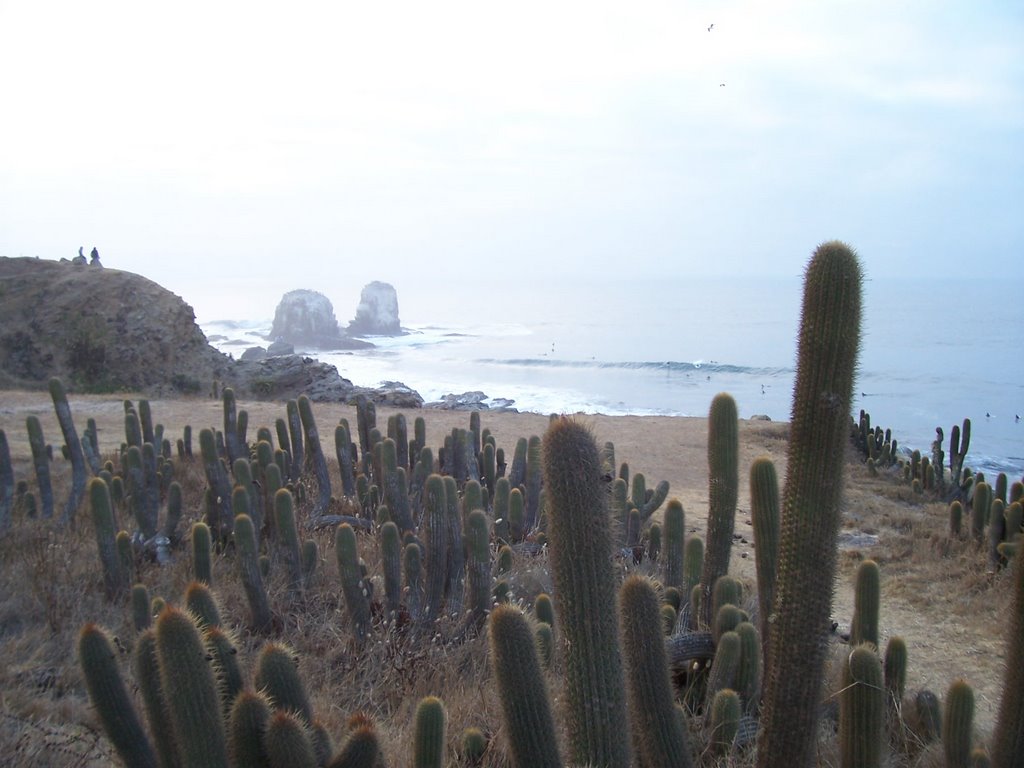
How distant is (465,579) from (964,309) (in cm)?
7387

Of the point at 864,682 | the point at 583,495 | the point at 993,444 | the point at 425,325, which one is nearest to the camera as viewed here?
the point at 583,495

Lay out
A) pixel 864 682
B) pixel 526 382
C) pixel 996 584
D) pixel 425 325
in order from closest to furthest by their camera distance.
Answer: pixel 864 682, pixel 996 584, pixel 526 382, pixel 425 325

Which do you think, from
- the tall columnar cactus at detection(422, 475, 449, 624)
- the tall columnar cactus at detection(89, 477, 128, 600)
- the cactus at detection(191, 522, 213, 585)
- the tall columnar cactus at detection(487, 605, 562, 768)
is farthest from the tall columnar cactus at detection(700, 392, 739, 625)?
the tall columnar cactus at detection(89, 477, 128, 600)

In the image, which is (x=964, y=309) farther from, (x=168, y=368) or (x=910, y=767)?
(x=910, y=767)

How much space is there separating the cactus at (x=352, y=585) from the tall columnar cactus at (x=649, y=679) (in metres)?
2.48

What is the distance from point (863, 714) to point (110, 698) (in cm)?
263

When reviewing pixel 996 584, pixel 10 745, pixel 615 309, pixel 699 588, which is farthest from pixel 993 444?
pixel 615 309

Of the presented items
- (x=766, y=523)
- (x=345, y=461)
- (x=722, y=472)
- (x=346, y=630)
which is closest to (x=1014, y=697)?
(x=766, y=523)

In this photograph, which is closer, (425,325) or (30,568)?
(30,568)

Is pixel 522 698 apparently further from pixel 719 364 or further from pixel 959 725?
pixel 719 364

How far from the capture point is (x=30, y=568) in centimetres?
563

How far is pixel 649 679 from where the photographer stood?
303 cm

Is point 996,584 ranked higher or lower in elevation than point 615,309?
lower

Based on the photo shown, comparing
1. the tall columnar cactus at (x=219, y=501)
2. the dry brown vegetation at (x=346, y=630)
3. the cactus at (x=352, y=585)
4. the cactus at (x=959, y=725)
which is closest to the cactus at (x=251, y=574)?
the dry brown vegetation at (x=346, y=630)
